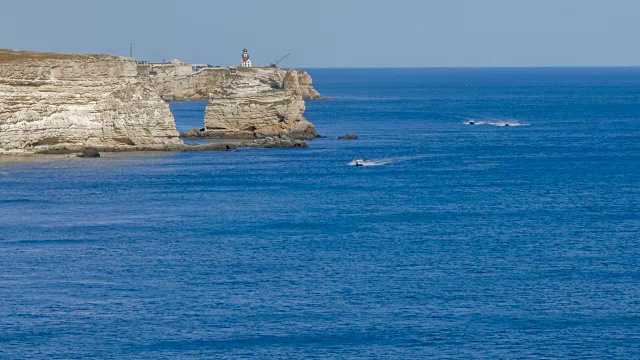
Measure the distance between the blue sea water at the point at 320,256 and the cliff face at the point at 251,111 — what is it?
1250cm

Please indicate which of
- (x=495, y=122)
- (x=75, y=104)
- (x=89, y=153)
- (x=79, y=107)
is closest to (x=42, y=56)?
(x=75, y=104)

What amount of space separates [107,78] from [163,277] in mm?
A: 47239

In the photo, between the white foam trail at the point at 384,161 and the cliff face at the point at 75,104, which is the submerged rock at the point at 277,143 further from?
the white foam trail at the point at 384,161

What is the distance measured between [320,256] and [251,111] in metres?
60.0

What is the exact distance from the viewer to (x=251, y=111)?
115m

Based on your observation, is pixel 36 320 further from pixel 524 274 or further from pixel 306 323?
pixel 524 274

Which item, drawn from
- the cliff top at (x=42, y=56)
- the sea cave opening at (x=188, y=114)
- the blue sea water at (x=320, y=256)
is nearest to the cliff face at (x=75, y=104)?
the cliff top at (x=42, y=56)

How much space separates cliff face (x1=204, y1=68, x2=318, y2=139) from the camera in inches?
4528

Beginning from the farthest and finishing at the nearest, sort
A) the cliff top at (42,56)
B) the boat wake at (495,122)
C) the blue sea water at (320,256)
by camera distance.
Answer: the boat wake at (495,122)
the cliff top at (42,56)
the blue sea water at (320,256)

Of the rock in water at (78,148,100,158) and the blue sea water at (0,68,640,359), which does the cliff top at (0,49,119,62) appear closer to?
the rock in water at (78,148,100,158)

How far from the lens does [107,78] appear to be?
96.7 m

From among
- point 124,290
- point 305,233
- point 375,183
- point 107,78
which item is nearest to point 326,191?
point 375,183

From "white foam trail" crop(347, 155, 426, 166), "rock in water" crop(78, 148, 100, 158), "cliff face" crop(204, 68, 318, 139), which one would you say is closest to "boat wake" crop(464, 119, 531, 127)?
"cliff face" crop(204, 68, 318, 139)

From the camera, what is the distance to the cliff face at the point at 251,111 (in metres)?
115
